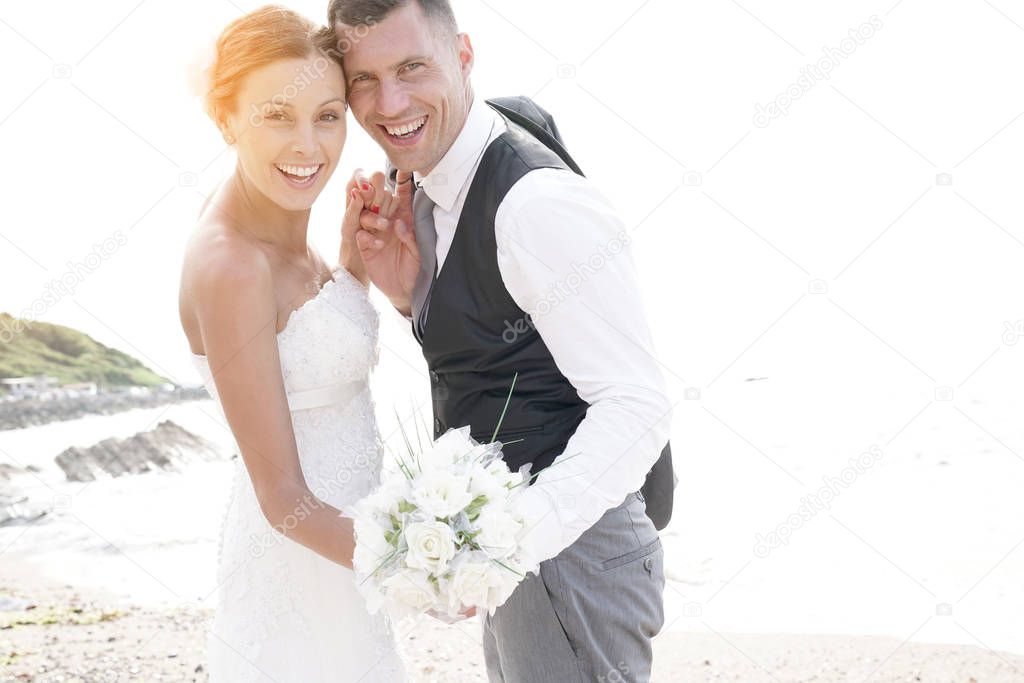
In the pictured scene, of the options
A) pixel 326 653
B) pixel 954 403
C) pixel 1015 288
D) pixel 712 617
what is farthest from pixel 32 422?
pixel 1015 288

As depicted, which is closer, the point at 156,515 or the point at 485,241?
the point at 485,241

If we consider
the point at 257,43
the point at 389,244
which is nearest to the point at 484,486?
the point at 389,244

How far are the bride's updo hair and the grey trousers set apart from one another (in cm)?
149

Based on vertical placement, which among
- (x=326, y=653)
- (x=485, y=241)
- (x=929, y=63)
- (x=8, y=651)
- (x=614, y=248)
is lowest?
(x=8, y=651)

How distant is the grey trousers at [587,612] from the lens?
8.06 feet

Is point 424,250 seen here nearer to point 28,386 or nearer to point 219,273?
point 219,273

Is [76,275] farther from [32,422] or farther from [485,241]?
[32,422]

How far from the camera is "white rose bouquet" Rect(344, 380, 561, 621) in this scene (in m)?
1.94

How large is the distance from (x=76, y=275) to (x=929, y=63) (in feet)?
73.0

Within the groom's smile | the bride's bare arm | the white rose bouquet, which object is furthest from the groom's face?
the white rose bouquet

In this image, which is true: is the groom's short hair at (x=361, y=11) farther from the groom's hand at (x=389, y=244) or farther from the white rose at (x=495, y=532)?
the white rose at (x=495, y=532)

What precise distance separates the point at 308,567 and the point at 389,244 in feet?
3.19

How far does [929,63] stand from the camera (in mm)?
22500

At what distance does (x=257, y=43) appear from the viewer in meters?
2.47
